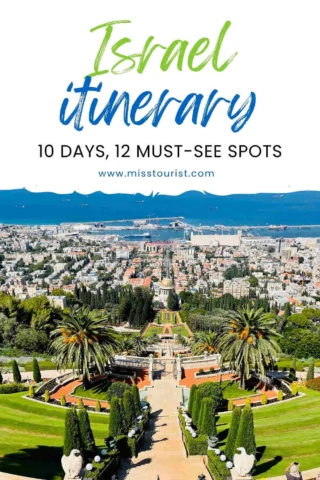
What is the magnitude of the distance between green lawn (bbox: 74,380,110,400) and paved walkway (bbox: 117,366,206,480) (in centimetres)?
346

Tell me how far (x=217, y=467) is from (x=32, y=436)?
906 centimetres

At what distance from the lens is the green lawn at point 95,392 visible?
27969 mm

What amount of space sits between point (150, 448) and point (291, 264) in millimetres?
134013

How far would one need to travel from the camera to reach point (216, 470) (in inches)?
617

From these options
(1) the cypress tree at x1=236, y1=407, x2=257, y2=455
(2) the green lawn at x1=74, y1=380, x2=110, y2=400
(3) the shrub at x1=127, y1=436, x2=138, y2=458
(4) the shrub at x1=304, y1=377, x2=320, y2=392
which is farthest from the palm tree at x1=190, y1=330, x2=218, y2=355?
(1) the cypress tree at x1=236, y1=407, x2=257, y2=455

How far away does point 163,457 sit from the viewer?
18641 millimetres

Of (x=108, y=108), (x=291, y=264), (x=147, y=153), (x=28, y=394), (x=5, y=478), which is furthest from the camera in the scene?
(x=291, y=264)

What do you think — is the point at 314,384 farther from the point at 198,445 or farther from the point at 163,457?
the point at 163,457

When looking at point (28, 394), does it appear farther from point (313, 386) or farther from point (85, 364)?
point (313, 386)

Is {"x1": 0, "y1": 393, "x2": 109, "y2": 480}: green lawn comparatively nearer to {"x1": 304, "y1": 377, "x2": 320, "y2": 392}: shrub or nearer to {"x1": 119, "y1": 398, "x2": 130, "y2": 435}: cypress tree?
{"x1": 119, "y1": 398, "x2": 130, "y2": 435}: cypress tree

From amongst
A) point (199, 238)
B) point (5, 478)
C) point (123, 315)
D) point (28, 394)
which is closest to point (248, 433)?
point (5, 478)

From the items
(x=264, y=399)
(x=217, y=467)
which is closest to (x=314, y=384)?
(x=264, y=399)

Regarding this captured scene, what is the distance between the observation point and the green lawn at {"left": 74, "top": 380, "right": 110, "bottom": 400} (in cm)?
2797

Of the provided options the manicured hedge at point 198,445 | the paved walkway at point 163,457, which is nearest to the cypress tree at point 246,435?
the paved walkway at point 163,457
